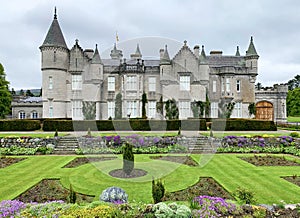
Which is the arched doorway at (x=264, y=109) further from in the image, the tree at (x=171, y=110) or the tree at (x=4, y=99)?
the tree at (x=4, y=99)

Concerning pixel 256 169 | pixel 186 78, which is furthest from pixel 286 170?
pixel 186 78

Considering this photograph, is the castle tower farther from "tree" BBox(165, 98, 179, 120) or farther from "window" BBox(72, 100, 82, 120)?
"tree" BBox(165, 98, 179, 120)

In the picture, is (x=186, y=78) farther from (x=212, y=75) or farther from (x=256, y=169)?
(x=256, y=169)

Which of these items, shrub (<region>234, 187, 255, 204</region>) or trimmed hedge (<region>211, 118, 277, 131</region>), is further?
trimmed hedge (<region>211, 118, 277, 131</region>)

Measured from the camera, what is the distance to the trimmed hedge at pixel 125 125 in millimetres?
25156

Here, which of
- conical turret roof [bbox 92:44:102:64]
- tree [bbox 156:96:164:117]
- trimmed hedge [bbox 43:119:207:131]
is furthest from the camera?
conical turret roof [bbox 92:44:102:64]

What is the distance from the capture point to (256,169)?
12.0 metres

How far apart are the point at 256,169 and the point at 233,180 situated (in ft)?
8.42

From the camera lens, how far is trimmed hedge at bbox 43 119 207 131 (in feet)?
82.5

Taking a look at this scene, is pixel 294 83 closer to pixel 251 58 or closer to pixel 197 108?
pixel 251 58

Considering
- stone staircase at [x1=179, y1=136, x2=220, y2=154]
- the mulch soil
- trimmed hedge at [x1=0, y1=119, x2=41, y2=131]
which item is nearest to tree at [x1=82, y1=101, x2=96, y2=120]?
trimmed hedge at [x1=0, y1=119, x2=41, y2=131]

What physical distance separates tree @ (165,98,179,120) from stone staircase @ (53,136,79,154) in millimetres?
15074

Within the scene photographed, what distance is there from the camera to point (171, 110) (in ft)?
105

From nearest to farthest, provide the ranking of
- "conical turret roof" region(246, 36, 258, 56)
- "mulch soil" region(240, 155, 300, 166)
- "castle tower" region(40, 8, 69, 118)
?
1. "mulch soil" region(240, 155, 300, 166)
2. "castle tower" region(40, 8, 69, 118)
3. "conical turret roof" region(246, 36, 258, 56)
